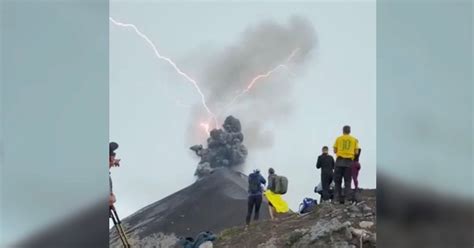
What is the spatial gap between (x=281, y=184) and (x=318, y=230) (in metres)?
0.37

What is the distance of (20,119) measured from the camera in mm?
3014

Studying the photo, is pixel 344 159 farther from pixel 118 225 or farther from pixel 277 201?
pixel 118 225

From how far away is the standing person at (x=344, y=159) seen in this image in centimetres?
314

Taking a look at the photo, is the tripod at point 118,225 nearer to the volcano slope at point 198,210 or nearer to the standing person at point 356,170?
the volcano slope at point 198,210

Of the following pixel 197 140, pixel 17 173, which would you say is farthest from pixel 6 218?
pixel 197 140

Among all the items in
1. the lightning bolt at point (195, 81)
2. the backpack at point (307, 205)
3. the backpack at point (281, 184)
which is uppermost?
the lightning bolt at point (195, 81)

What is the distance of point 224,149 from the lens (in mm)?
3166

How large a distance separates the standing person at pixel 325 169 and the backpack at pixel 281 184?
23cm

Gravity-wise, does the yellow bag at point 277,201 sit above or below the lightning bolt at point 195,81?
below

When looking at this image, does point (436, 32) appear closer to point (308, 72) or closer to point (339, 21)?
point (339, 21)

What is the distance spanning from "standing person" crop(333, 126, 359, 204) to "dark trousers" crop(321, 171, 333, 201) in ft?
0.12

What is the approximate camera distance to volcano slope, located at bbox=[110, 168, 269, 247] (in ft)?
10.4

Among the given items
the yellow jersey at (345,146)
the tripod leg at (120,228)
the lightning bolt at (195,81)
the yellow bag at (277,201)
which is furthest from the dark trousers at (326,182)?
the tripod leg at (120,228)

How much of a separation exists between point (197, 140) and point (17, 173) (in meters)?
1.09
